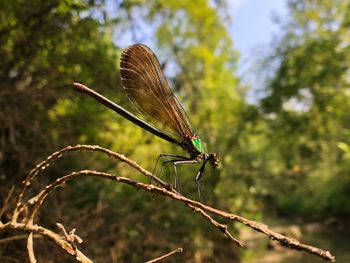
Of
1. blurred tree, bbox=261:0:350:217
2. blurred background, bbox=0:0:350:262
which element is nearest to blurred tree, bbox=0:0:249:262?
blurred background, bbox=0:0:350:262

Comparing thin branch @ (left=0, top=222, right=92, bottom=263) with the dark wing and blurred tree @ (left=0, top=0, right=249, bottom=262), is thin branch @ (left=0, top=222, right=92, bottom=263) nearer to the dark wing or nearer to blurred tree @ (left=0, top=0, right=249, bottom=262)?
the dark wing

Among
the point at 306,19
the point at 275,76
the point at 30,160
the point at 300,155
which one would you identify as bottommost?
the point at 30,160

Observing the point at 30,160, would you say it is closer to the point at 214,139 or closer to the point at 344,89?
the point at 214,139

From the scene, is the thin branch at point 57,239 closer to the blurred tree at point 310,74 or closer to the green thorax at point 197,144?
the green thorax at point 197,144

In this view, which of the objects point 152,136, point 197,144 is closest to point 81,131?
point 152,136

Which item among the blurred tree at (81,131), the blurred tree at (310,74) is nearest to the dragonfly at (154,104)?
the blurred tree at (81,131)

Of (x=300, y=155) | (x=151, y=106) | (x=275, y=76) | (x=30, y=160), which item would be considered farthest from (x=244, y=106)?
(x=300, y=155)

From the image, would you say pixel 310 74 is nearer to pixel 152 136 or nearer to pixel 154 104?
pixel 152 136
